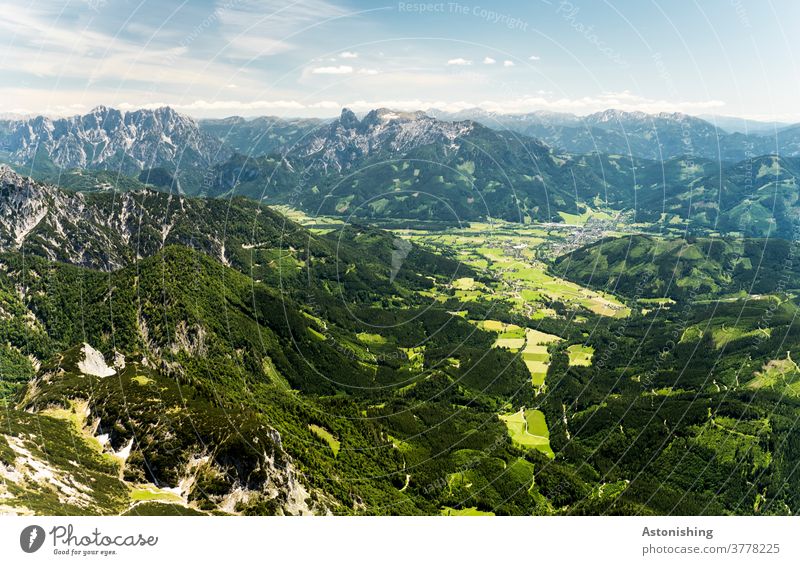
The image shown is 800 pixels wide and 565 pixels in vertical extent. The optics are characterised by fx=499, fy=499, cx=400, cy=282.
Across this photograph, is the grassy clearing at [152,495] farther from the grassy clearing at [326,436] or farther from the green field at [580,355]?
the green field at [580,355]

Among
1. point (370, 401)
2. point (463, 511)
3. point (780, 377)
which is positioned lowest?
point (370, 401)

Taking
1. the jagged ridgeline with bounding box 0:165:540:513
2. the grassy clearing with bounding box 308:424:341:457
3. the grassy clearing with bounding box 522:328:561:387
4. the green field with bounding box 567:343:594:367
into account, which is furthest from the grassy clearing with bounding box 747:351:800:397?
the grassy clearing with bounding box 308:424:341:457

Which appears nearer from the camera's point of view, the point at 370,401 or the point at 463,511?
the point at 463,511

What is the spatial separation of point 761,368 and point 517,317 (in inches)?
2902


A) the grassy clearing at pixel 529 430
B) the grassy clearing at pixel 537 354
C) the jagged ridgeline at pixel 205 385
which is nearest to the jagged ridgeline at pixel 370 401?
the jagged ridgeline at pixel 205 385

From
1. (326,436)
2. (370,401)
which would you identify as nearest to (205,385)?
(326,436)

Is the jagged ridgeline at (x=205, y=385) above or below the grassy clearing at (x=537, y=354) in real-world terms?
above

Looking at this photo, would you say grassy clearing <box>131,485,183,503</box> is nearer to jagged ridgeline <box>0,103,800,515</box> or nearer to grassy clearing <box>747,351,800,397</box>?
jagged ridgeline <box>0,103,800,515</box>

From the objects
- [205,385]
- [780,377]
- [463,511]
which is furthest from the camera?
[780,377]

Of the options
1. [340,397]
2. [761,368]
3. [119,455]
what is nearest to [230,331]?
[340,397]

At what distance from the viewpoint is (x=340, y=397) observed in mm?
112875

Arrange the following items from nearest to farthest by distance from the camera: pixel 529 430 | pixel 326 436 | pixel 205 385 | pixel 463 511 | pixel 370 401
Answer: pixel 463 511 → pixel 205 385 → pixel 326 436 → pixel 529 430 → pixel 370 401

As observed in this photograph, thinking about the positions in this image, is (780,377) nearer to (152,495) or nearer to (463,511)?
(463,511)

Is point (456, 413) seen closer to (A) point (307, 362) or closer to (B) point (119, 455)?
(A) point (307, 362)
